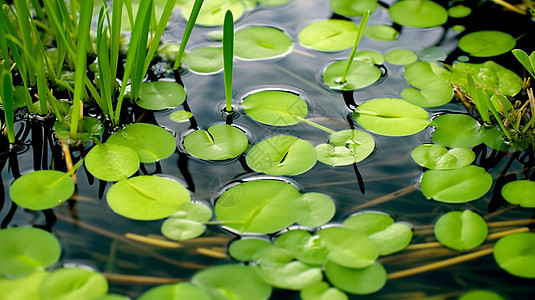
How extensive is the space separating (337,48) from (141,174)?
71cm

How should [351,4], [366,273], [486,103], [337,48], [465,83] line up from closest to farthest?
[366,273], [486,103], [465,83], [337,48], [351,4]

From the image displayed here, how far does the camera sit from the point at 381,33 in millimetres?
1540

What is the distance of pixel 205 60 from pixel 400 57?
571mm

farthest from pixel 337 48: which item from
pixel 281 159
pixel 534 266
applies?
pixel 534 266

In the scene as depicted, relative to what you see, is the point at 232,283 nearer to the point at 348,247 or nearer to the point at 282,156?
the point at 348,247

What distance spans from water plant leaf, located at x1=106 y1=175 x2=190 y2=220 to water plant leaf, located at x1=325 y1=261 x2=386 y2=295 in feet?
1.13

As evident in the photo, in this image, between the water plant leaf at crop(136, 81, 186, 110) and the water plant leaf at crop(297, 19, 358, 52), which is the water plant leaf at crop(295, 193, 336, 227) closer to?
the water plant leaf at crop(136, 81, 186, 110)

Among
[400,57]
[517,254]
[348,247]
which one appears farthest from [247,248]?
[400,57]

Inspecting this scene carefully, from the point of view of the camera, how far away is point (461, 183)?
109cm

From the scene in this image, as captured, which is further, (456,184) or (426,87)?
(426,87)

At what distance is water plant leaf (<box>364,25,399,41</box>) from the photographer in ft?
5.01

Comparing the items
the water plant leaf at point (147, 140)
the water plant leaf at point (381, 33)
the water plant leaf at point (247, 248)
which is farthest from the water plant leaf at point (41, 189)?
the water plant leaf at point (381, 33)

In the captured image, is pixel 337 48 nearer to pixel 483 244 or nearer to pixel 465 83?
pixel 465 83

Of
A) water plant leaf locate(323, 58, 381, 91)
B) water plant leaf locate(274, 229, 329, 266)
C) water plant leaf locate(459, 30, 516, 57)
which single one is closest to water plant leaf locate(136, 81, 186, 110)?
water plant leaf locate(323, 58, 381, 91)
